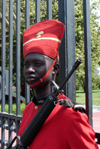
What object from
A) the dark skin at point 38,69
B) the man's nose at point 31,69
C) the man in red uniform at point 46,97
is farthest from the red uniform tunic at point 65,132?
the man's nose at point 31,69

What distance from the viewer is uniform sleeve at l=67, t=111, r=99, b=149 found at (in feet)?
4.11

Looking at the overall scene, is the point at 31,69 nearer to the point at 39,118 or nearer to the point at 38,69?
the point at 38,69

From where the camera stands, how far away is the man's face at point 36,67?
1465 millimetres

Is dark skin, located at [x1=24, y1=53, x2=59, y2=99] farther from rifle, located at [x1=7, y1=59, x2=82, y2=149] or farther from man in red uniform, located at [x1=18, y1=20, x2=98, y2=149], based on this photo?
rifle, located at [x1=7, y1=59, x2=82, y2=149]

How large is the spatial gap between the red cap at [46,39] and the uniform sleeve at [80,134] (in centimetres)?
45

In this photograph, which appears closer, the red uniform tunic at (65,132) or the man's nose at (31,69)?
the red uniform tunic at (65,132)

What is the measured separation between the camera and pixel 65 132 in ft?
4.34

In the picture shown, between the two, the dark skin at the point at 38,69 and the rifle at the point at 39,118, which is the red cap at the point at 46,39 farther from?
the rifle at the point at 39,118

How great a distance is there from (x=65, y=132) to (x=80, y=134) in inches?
3.9

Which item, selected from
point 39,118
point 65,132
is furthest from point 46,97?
point 65,132

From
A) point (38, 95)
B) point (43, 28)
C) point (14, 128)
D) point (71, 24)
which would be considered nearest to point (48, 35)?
point (43, 28)

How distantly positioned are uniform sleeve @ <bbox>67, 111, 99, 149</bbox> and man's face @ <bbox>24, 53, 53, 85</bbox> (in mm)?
338

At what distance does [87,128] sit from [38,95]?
42cm

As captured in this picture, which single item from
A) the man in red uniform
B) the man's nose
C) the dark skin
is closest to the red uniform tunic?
the man in red uniform
